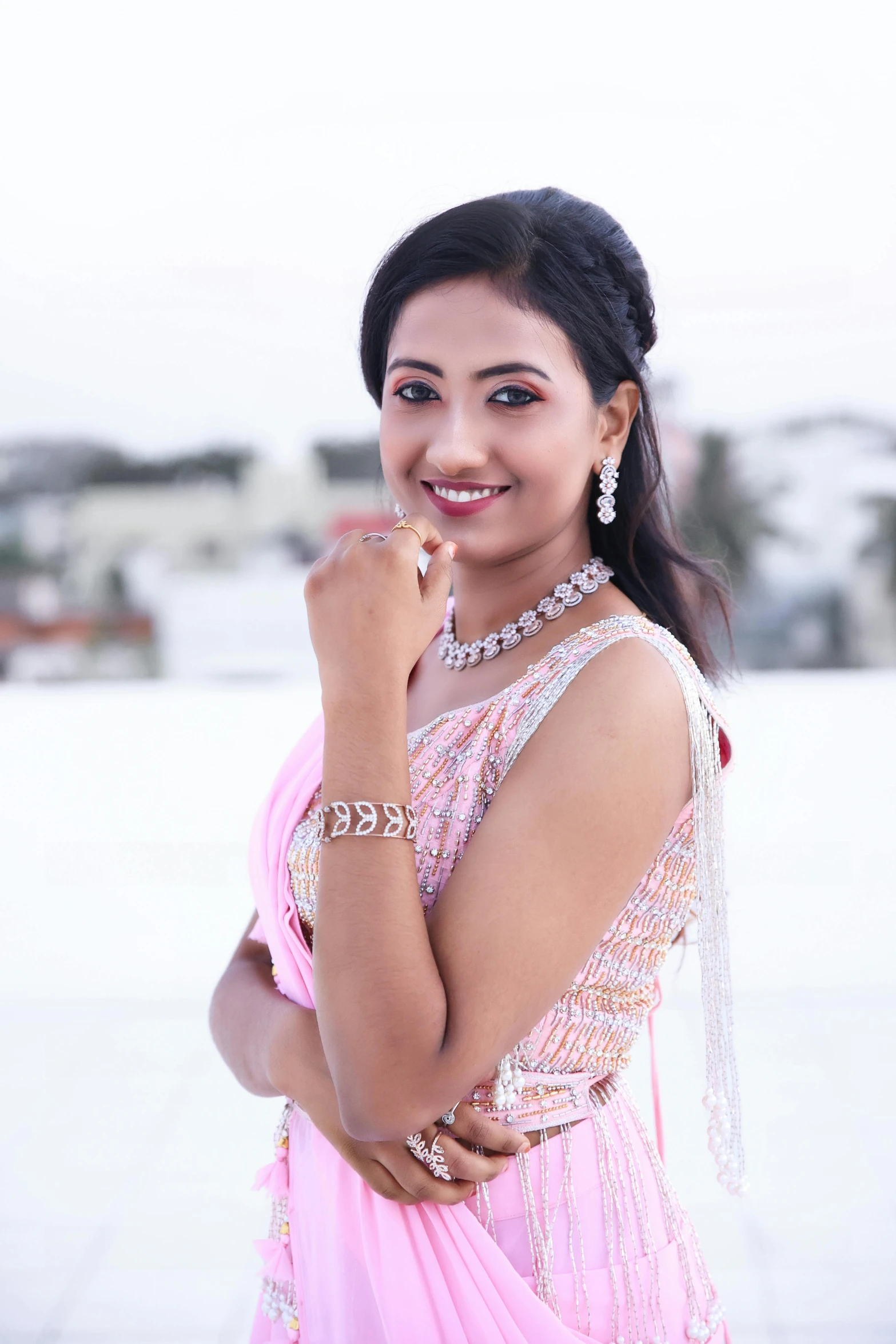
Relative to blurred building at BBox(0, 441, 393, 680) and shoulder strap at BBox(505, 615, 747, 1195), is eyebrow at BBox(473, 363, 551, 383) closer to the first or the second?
shoulder strap at BBox(505, 615, 747, 1195)

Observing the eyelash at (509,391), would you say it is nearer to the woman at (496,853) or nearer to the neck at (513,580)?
the woman at (496,853)

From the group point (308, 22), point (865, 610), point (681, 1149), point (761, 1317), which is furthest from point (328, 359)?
point (761, 1317)

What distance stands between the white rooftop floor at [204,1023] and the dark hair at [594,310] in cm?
115

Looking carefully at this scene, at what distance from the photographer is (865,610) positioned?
274 inches

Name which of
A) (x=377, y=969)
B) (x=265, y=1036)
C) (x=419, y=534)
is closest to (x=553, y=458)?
(x=419, y=534)

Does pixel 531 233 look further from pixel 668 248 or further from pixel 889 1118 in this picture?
pixel 668 248

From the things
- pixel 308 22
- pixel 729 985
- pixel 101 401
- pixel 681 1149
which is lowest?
pixel 681 1149

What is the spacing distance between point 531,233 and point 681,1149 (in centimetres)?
274

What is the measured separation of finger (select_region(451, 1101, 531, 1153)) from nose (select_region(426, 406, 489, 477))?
56 centimetres

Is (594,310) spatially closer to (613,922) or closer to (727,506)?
(613,922)

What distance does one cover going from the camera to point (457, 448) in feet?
3.53

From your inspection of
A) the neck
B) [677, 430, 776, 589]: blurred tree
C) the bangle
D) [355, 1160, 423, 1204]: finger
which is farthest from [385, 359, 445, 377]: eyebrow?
[677, 430, 776, 589]: blurred tree

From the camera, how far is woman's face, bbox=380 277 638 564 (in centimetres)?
109

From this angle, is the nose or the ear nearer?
the nose
